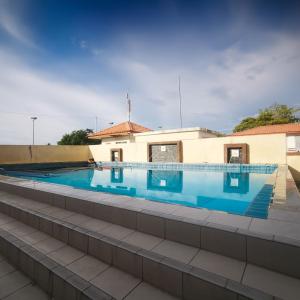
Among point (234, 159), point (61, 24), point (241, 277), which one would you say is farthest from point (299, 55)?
point (241, 277)

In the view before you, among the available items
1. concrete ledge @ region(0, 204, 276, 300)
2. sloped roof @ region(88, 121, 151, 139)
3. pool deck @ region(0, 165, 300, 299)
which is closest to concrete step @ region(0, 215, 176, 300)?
concrete ledge @ region(0, 204, 276, 300)

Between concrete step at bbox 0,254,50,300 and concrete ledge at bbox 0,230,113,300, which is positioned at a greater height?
concrete ledge at bbox 0,230,113,300

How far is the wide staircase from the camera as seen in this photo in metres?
1.90

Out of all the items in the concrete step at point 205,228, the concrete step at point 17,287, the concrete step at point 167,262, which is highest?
the concrete step at point 205,228

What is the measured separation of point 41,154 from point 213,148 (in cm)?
1615

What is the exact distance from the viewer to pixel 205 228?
250 cm

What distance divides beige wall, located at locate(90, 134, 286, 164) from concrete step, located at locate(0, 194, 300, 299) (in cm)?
1289

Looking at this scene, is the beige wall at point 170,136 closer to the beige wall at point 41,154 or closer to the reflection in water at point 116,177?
the reflection in water at point 116,177

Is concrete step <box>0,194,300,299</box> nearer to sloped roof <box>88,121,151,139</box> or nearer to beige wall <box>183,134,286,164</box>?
beige wall <box>183,134,286,164</box>

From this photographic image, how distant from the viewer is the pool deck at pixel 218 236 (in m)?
1.94

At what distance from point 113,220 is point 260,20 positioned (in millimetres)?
8598

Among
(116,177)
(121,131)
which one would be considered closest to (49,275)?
(116,177)

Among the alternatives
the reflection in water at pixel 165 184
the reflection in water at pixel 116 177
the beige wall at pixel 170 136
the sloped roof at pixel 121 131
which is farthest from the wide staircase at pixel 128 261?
the sloped roof at pixel 121 131

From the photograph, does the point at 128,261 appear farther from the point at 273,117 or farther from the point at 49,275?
the point at 273,117
